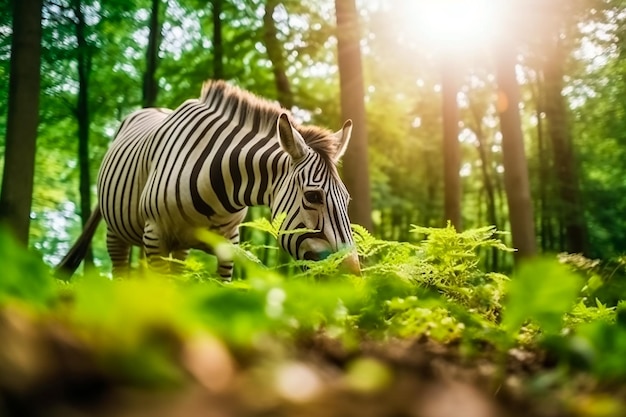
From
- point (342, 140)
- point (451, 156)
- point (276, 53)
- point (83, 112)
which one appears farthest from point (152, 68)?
point (342, 140)

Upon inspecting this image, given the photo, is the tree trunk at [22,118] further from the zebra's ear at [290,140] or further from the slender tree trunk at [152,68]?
the slender tree trunk at [152,68]

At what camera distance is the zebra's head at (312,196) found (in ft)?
12.1

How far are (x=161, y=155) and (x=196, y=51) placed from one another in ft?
30.1

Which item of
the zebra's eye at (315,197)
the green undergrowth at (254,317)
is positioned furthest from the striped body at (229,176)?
the green undergrowth at (254,317)

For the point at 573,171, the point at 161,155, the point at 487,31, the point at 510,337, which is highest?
the point at 487,31

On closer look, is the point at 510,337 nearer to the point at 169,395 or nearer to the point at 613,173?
the point at 169,395

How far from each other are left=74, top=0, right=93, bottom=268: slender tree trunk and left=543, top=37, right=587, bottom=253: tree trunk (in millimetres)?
10616

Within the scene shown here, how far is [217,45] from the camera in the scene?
40.4 feet

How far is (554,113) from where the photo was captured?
1541cm

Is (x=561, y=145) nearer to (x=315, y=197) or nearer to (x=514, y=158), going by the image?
(x=514, y=158)

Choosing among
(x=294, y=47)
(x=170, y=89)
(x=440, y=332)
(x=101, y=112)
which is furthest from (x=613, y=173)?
(x=440, y=332)

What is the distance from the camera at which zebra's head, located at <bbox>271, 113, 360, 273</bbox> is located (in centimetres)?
368

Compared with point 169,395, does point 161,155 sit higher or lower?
higher

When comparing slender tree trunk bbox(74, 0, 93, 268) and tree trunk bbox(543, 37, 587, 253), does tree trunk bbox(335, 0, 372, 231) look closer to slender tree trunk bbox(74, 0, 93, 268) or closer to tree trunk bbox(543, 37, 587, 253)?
slender tree trunk bbox(74, 0, 93, 268)
